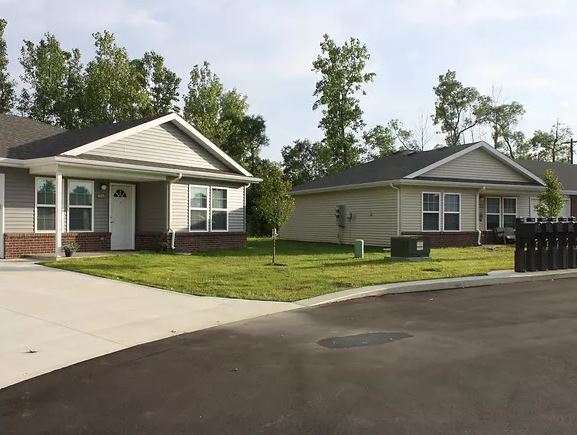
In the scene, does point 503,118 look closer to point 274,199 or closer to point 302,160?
point 302,160

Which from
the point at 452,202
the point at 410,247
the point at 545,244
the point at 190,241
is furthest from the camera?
the point at 452,202

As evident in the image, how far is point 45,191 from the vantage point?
1741 centimetres

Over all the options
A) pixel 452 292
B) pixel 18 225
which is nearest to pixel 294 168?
pixel 18 225

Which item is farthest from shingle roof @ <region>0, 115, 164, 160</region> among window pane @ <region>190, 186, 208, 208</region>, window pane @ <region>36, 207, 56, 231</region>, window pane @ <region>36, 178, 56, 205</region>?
window pane @ <region>190, 186, 208, 208</region>

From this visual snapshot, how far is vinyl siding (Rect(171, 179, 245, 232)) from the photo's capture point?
19594mm

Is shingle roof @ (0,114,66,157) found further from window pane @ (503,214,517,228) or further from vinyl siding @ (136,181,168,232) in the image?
window pane @ (503,214,517,228)

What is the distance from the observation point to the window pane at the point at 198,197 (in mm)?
20250

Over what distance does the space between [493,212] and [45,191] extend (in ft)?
62.7

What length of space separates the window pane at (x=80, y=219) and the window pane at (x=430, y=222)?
1303cm

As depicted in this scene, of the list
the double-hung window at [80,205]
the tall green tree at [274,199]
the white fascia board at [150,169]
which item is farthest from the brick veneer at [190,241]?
the tall green tree at [274,199]

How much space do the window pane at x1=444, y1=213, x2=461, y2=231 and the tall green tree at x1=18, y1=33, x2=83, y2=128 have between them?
28530 millimetres

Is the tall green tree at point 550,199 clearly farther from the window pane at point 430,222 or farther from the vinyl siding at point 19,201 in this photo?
the vinyl siding at point 19,201

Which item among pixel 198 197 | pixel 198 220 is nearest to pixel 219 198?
pixel 198 197

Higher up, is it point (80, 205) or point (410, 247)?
point (80, 205)
